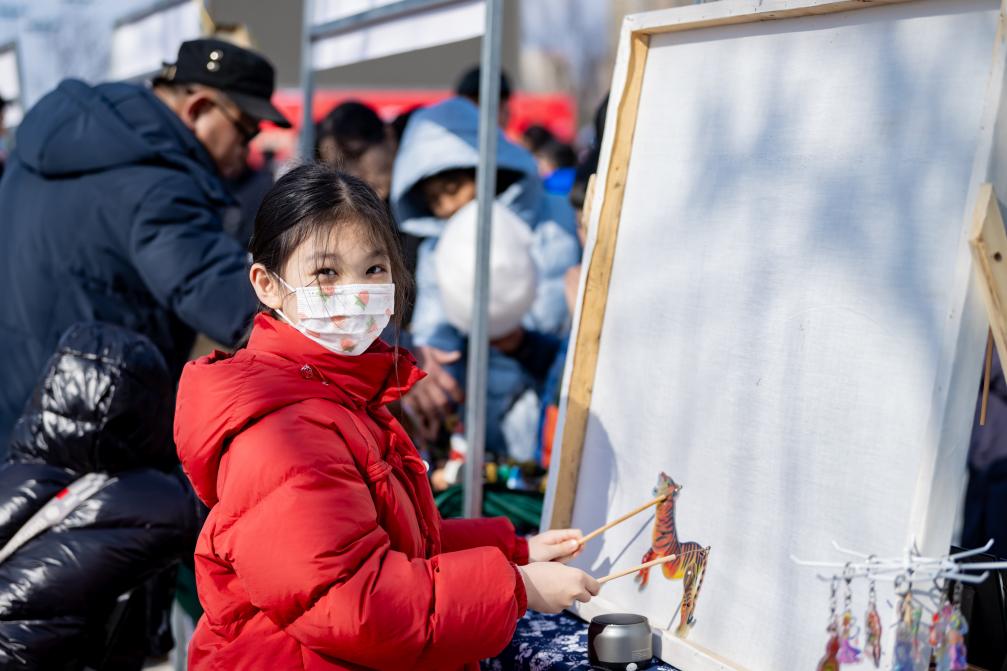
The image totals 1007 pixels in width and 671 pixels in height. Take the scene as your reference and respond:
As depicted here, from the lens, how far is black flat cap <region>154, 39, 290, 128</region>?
3282 mm

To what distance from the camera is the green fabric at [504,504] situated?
8.45 ft

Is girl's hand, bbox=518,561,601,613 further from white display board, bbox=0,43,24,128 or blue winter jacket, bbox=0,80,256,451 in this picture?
white display board, bbox=0,43,24,128

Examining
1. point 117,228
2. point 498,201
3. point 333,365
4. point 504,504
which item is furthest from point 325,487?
point 498,201

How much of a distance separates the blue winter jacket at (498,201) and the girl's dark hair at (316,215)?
5.62 ft

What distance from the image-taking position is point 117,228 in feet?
9.92

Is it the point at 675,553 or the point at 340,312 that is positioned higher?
the point at 340,312

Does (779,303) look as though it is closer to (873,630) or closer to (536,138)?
(873,630)

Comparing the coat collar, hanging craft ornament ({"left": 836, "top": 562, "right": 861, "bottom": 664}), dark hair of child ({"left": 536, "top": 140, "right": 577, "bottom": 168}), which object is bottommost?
hanging craft ornament ({"left": 836, "top": 562, "right": 861, "bottom": 664})

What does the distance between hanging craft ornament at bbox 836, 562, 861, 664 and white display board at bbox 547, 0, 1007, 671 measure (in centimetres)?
4

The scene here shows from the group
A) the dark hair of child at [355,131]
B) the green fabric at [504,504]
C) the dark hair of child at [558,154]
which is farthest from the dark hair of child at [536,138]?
the green fabric at [504,504]

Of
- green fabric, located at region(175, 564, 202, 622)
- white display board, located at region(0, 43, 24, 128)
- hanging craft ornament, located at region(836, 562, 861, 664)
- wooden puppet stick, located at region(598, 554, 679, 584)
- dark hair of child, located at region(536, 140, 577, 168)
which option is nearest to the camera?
hanging craft ornament, located at region(836, 562, 861, 664)

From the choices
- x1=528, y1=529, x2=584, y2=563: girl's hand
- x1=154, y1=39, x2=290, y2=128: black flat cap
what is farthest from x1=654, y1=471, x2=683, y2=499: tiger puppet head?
x1=154, y1=39, x2=290, y2=128: black flat cap

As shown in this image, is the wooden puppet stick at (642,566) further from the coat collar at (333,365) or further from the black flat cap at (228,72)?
the black flat cap at (228,72)

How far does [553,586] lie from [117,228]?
1.99 m
